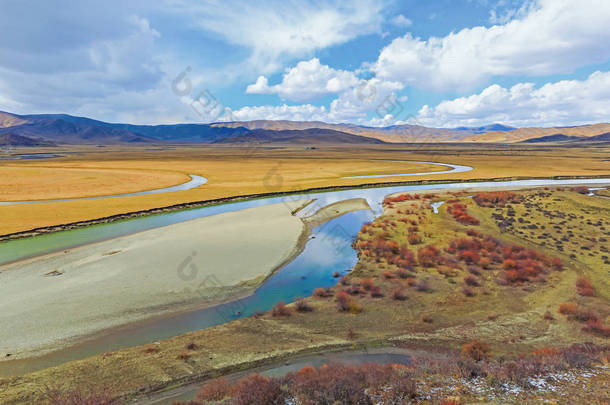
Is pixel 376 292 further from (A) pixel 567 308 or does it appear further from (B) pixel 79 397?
(B) pixel 79 397

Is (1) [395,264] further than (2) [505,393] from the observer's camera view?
Yes

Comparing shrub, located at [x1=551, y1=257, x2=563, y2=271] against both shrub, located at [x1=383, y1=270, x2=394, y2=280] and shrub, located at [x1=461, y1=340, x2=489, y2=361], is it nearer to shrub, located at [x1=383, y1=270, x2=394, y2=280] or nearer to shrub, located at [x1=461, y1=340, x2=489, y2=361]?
shrub, located at [x1=383, y1=270, x2=394, y2=280]

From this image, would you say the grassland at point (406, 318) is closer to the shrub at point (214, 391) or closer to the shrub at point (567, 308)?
the shrub at point (567, 308)

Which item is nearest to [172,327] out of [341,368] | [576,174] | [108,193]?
[341,368]

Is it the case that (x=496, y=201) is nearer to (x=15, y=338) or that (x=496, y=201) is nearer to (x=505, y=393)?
(x=505, y=393)

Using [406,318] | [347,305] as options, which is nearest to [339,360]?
[347,305]

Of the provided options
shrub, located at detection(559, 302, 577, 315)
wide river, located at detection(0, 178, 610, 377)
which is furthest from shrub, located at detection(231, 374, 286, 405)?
shrub, located at detection(559, 302, 577, 315)
